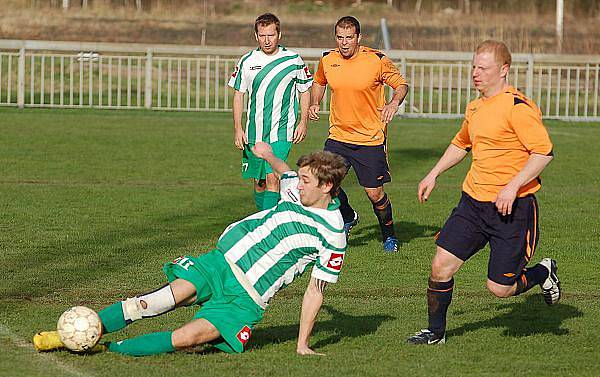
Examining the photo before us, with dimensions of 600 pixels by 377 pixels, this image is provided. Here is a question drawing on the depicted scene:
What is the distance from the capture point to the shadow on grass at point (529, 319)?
7.76 m

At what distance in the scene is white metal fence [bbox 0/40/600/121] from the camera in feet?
87.6

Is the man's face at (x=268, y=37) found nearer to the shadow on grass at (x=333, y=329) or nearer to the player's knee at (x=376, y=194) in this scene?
the player's knee at (x=376, y=194)

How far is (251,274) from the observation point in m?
6.89

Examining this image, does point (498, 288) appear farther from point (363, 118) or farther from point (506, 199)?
point (363, 118)

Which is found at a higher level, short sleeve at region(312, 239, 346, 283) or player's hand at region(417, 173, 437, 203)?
player's hand at region(417, 173, 437, 203)

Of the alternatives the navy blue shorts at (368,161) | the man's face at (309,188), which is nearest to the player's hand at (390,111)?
the navy blue shorts at (368,161)

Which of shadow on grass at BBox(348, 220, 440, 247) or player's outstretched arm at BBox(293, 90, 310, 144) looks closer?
player's outstretched arm at BBox(293, 90, 310, 144)

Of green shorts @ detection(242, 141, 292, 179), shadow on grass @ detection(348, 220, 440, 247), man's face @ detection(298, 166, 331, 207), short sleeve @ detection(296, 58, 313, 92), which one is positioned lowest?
shadow on grass @ detection(348, 220, 440, 247)

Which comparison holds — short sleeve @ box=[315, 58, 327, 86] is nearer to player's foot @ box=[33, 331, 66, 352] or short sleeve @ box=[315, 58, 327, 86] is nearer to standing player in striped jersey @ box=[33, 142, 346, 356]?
standing player in striped jersey @ box=[33, 142, 346, 356]

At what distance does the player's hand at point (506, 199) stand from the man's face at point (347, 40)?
4192mm

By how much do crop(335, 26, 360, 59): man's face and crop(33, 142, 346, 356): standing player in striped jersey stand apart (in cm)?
403

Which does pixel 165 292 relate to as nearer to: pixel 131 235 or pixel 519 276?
pixel 519 276

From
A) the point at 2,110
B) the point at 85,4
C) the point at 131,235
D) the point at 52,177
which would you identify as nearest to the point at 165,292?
the point at 131,235

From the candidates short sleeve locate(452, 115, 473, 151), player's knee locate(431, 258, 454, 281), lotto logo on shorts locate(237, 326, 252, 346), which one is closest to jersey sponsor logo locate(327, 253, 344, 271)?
lotto logo on shorts locate(237, 326, 252, 346)
